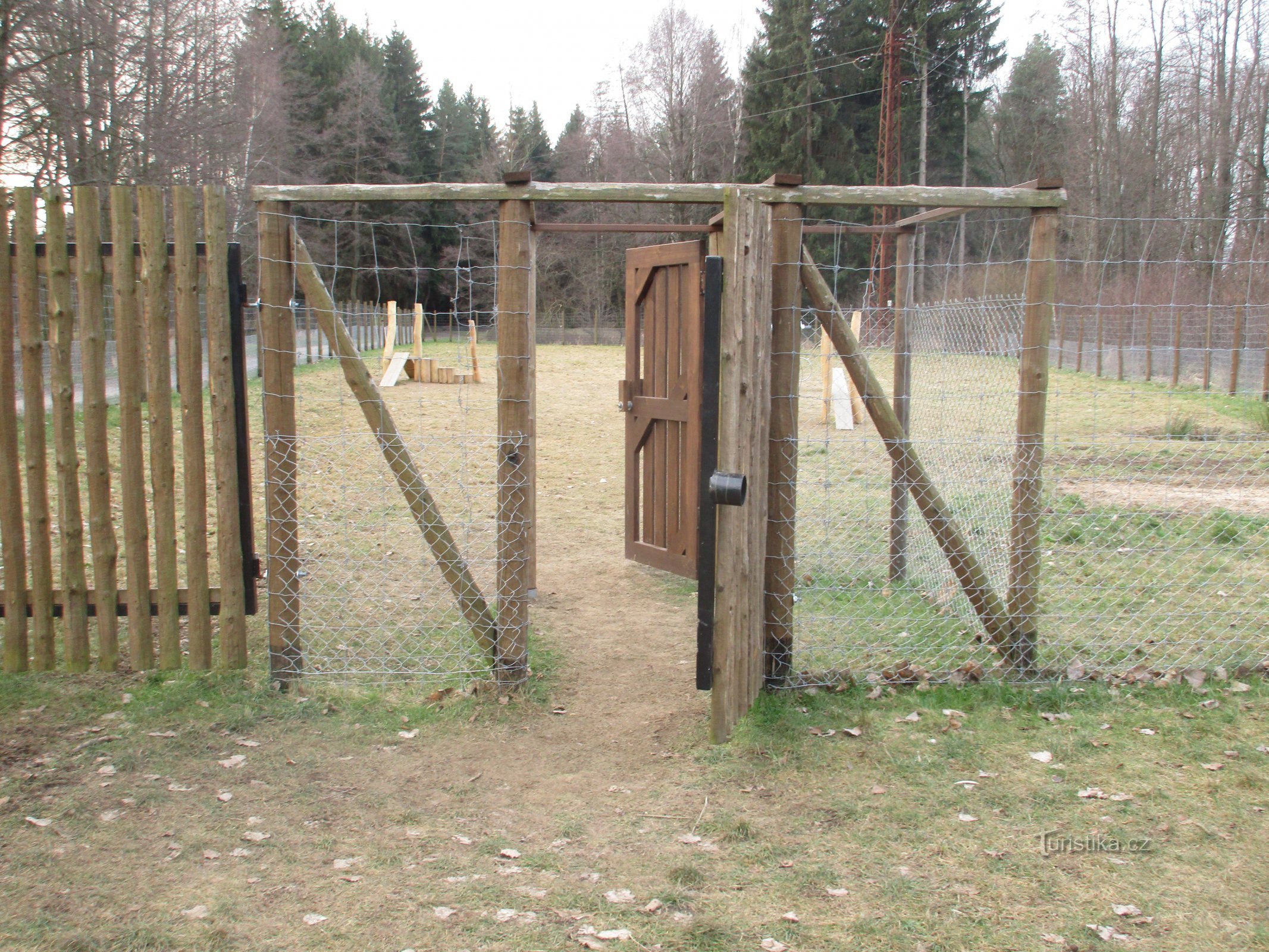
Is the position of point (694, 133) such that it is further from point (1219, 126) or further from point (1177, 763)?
point (1177, 763)

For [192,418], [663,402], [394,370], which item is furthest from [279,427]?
[394,370]

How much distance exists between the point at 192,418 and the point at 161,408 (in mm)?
162

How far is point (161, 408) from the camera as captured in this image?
4625 millimetres

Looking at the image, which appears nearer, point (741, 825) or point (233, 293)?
point (741, 825)

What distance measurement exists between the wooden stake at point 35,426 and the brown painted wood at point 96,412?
19 centimetres

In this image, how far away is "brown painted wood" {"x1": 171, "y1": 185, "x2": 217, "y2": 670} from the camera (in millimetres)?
4488

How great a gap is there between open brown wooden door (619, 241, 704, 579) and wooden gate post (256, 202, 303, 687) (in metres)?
2.81

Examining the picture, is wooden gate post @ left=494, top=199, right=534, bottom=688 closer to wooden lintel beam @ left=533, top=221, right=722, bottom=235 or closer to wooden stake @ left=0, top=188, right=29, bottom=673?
wooden lintel beam @ left=533, top=221, right=722, bottom=235

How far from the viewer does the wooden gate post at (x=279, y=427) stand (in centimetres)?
452

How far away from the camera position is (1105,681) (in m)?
4.67

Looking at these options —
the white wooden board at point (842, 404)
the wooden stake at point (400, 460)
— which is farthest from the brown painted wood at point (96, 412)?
the white wooden board at point (842, 404)

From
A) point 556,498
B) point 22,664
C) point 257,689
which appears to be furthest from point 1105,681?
point 556,498

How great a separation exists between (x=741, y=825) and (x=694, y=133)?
123ft

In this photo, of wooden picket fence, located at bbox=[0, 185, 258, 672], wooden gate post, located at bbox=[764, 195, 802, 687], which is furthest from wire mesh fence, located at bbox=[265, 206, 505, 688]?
wooden gate post, located at bbox=[764, 195, 802, 687]
